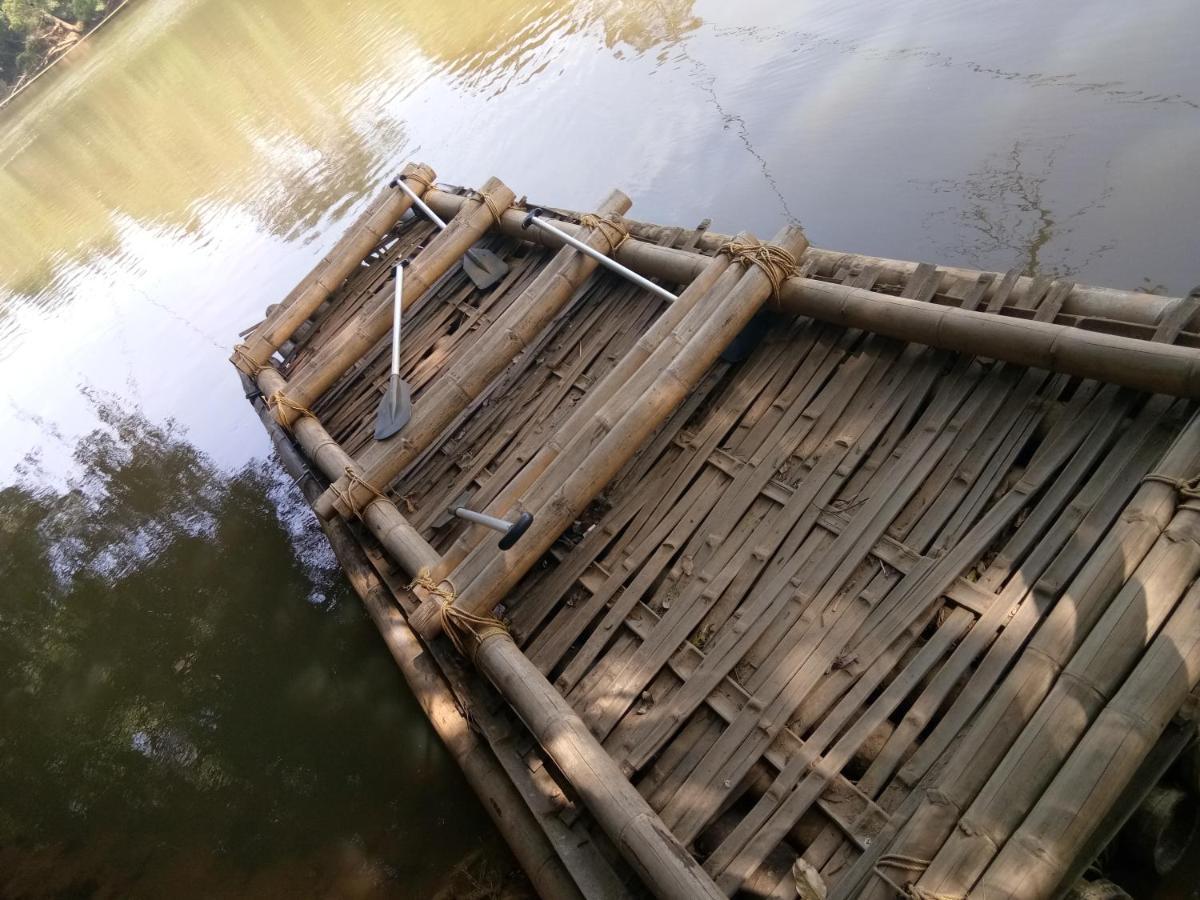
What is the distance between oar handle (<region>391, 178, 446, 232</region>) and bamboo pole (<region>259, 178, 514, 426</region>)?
96 cm

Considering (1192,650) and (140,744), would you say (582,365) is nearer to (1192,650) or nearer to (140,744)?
(1192,650)

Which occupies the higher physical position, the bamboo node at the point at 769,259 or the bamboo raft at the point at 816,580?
the bamboo node at the point at 769,259

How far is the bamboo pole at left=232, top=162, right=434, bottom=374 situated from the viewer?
848 cm

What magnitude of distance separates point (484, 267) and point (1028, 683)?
6.21 m

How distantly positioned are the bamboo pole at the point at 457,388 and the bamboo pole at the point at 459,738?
539mm

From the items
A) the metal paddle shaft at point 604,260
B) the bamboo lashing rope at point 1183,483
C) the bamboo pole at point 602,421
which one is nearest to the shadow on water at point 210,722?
the bamboo pole at point 602,421

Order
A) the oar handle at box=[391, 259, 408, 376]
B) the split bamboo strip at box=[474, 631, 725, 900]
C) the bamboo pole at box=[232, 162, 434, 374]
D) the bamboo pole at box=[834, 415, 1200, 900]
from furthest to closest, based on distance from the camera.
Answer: the bamboo pole at box=[232, 162, 434, 374] < the oar handle at box=[391, 259, 408, 376] < the split bamboo strip at box=[474, 631, 725, 900] < the bamboo pole at box=[834, 415, 1200, 900]

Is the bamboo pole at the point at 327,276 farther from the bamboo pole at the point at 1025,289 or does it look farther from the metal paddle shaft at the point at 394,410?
the bamboo pole at the point at 1025,289

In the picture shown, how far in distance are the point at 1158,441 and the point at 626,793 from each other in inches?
104

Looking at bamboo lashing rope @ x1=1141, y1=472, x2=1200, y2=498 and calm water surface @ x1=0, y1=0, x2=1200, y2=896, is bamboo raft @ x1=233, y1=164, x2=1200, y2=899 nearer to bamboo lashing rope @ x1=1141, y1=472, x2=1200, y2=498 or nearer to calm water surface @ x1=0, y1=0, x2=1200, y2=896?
bamboo lashing rope @ x1=1141, y1=472, x2=1200, y2=498

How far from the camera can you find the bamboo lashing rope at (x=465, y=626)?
4133 mm

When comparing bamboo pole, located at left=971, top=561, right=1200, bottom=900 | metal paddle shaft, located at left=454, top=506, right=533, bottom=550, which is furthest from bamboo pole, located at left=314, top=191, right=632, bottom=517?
bamboo pole, located at left=971, top=561, right=1200, bottom=900

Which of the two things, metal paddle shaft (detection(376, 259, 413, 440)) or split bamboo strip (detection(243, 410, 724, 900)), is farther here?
metal paddle shaft (detection(376, 259, 413, 440))

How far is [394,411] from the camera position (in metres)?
5.80
